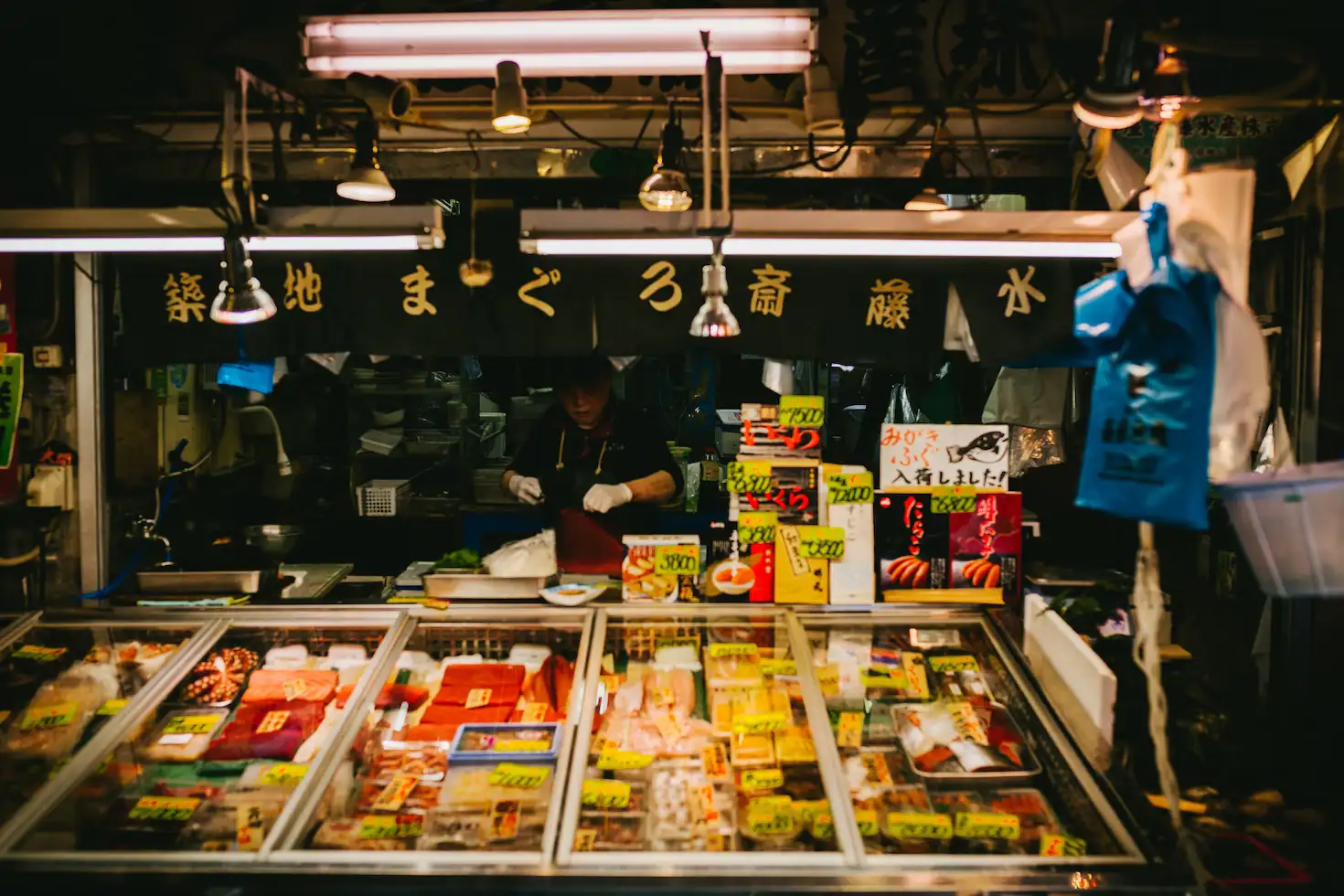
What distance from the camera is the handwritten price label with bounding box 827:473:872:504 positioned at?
4.63 m

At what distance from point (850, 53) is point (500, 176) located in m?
2.35

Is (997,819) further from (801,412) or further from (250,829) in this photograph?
(250,829)

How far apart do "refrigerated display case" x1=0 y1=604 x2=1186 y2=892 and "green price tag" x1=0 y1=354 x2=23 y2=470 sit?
1.15 m

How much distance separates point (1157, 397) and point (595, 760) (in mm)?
2788

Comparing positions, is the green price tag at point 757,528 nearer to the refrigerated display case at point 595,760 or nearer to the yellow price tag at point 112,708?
the refrigerated display case at point 595,760

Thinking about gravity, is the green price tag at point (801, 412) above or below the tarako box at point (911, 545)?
above

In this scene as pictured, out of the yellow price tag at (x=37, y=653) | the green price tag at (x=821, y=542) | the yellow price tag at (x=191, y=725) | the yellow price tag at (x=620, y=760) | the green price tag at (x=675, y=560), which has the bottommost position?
the yellow price tag at (x=620, y=760)

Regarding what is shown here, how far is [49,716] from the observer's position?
4.07 metres

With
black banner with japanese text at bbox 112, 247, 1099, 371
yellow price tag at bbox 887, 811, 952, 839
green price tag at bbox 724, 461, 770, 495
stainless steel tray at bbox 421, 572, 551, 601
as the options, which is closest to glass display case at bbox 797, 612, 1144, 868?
yellow price tag at bbox 887, 811, 952, 839

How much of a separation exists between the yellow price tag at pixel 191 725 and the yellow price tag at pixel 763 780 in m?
2.66

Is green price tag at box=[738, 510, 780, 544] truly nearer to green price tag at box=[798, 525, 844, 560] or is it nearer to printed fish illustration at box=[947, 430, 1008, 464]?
green price tag at box=[798, 525, 844, 560]

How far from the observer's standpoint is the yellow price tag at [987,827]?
11.0 feet

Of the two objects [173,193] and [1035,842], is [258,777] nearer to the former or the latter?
[1035,842]

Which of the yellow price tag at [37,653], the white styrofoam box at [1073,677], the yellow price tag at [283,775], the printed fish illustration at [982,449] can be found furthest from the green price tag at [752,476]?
the yellow price tag at [37,653]
